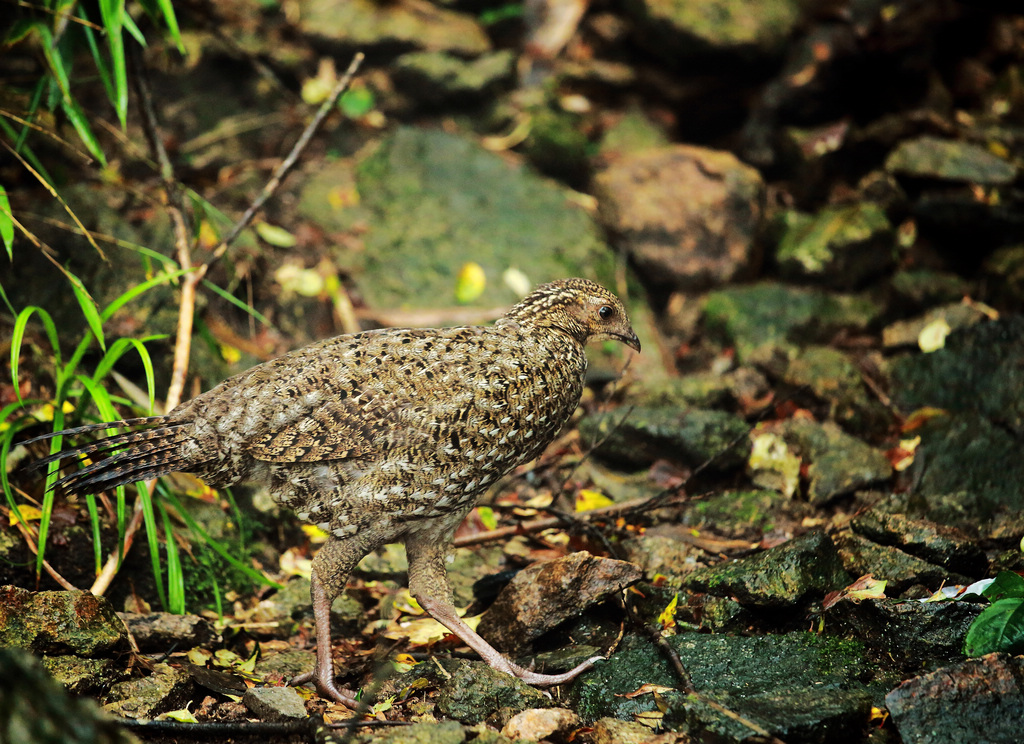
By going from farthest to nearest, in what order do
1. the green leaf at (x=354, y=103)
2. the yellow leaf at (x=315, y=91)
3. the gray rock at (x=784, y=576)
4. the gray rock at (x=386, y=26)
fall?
1. the gray rock at (x=386, y=26)
2. the green leaf at (x=354, y=103)
3. the yellow leaf at (x=315, y=91)
4. the gray rock at (x=784, y=576)

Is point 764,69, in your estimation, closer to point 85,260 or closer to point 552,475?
point 552,475

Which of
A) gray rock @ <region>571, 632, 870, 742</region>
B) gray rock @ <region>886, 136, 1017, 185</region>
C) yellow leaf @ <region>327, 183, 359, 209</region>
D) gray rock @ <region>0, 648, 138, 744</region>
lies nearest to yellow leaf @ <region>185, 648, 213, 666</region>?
gray rock @ <region>571, 632, 870, 742</region>

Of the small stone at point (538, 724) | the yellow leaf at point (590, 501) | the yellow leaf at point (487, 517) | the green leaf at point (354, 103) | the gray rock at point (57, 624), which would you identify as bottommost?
the yellow leaf at point (487, 517)

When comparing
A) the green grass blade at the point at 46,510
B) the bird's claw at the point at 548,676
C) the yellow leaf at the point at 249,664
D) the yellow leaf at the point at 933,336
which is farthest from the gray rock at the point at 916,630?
the green grass blade at the point at 46,510

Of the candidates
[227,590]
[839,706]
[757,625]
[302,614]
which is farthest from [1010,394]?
[227,590]

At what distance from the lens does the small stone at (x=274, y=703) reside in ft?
11.0

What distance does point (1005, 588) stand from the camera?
11.0 ft

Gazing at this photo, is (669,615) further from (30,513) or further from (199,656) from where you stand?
(30,513)

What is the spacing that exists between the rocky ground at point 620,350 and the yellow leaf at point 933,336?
45 mm

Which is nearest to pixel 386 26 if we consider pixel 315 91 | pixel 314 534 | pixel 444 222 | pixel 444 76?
pixel 444 76

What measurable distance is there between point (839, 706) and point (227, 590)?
11.0 feet

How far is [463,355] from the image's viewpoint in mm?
3936

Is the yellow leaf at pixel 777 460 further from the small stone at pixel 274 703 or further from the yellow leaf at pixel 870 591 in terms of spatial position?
the small stone at pixel 274 703

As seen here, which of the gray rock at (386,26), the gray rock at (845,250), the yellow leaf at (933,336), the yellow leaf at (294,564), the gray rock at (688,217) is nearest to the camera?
the yellow leaf at (294,564)
